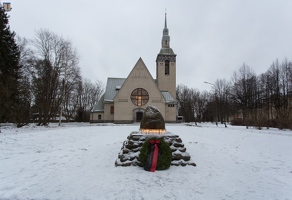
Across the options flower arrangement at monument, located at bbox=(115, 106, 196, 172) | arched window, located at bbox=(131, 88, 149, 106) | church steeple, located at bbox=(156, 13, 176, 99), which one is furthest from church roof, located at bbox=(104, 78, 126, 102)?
flower arrangement at monument, located at bbox=(115, 106, 196, 172)

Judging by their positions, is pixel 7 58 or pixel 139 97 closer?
pixel 7 58

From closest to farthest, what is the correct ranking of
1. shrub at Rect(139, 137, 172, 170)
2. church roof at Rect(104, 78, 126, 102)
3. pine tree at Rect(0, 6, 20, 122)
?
shrub at Rect(139, 137, 172, 170) → pine tree at Rect(0, 6, 20, 122) → church roof at Rect(104, 78, 126, 102)

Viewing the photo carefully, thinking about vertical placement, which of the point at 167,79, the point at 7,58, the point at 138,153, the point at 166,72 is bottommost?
the point at 138,153

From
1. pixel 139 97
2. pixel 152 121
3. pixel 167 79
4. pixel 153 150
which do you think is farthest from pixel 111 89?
pixel 153 150

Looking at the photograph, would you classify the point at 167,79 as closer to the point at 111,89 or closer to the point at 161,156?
the point at 111,89

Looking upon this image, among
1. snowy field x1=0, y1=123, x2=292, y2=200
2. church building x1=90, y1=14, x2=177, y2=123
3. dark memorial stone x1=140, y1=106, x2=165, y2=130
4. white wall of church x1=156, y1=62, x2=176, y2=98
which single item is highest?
white wall of church x1=156, y1=62, x2=176, y2=98

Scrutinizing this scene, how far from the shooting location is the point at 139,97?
33281 mm

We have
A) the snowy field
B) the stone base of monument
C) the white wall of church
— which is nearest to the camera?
the snowy field

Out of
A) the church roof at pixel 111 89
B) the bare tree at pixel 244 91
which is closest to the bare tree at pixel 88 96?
the church roof at pixel 111 89

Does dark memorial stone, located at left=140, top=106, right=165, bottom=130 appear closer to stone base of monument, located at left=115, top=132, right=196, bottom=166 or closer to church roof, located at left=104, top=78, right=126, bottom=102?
stone base of monument, located at left=115, top=132, right=196, bottom=166

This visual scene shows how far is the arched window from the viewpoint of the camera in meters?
33.2

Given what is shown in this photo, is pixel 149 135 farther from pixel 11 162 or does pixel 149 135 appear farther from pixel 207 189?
pixel 11 162

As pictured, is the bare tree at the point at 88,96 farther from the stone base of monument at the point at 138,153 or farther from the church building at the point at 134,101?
the stone base of monument at the point at 138,153

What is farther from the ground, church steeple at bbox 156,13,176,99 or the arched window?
church steeple at bbox 156,13,176,99
